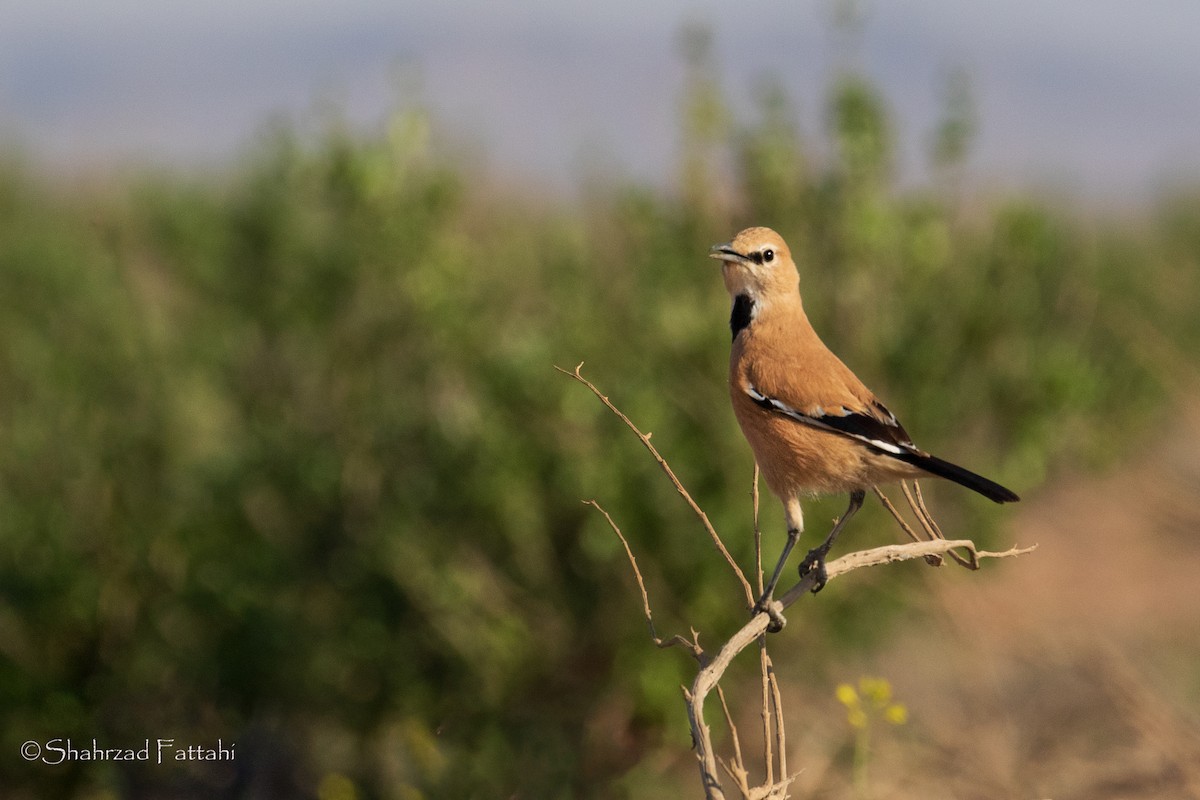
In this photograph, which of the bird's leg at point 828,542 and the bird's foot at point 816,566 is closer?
the bird's foot at point 816,566

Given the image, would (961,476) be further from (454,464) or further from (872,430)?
(454,464)

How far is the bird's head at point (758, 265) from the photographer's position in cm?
400

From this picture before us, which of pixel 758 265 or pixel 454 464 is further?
pixel 454 464

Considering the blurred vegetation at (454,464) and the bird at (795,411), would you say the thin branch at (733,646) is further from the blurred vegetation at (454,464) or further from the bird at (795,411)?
the blurred vegetation at (454,464)

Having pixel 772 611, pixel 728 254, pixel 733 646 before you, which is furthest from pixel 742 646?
pixel 728 254

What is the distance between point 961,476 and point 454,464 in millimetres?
5666

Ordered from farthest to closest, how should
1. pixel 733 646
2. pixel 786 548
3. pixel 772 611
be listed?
pixel 786 548
pixel 772 611
pixel 733 646

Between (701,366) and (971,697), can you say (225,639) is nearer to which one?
(701,366)

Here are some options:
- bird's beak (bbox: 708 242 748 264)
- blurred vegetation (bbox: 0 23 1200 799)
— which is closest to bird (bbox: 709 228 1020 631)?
bird's beak (bbox: 708 242 748 264)

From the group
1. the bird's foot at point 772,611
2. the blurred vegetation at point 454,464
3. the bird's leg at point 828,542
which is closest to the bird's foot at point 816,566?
the bird's leg at point 828,542

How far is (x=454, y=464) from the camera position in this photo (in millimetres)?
8930

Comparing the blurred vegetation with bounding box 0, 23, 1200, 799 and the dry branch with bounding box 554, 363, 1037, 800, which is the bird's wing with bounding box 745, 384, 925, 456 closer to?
the dry branch with bounding box 554, 363, 1037, 800

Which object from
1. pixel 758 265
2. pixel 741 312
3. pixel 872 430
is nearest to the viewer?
pixel 872 430

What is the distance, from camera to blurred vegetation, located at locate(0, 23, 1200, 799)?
8453 mm
